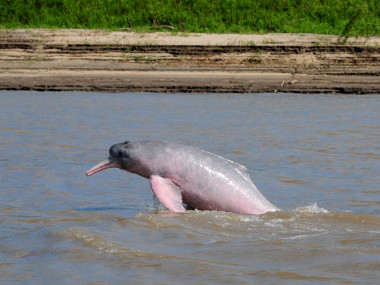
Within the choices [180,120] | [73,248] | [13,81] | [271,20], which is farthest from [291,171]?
[271,20]

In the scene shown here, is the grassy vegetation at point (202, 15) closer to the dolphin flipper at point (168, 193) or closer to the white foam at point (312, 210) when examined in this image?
the white foam at point (312, 210)

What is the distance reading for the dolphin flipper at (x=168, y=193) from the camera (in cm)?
708

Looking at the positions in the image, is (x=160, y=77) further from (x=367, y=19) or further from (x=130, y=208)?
(x=130, y=208)

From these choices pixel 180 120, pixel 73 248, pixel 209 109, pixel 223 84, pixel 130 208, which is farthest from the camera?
pixel 223 84

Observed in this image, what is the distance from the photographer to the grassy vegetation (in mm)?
25938

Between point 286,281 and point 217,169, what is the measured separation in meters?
2.24

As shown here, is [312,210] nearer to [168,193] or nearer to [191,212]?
[191,212]

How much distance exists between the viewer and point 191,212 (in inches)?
285

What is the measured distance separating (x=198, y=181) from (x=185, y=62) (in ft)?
52.2

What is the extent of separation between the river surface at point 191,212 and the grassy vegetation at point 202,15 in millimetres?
9449

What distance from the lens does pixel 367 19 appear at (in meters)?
26.2

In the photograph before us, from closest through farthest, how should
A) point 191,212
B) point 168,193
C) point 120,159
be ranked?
point 168,193, point 191,212, point 120,159

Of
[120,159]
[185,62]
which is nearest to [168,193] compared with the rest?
[120,159]

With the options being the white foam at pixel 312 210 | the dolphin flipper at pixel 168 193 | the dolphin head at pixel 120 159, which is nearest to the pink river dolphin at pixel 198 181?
the dolphin flipper at pixel 168 193
